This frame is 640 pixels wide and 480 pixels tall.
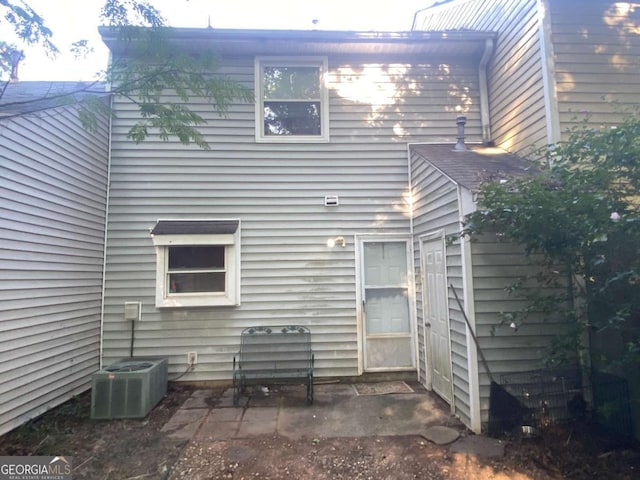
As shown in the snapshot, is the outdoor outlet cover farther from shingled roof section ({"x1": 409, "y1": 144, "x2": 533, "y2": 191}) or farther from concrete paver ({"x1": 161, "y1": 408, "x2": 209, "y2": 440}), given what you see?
shingled roof section ({"x1": 409, "y1": 144, "x2": 533, "y2": 191})

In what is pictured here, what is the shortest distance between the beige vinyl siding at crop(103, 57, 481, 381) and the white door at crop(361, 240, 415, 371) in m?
0.22

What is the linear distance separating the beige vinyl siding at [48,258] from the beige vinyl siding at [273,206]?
0.32 metres

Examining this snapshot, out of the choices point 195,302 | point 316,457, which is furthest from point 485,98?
point 316,457

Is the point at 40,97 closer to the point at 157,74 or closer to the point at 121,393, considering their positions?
the point at 157,74

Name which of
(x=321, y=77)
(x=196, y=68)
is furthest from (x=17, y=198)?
(x=321, y=77)

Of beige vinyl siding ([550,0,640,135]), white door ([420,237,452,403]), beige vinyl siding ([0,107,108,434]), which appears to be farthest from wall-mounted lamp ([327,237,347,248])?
beige vinyl siding ([0,107,108,434])

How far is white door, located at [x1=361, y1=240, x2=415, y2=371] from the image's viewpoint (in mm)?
5309

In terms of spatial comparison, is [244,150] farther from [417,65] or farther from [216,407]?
[216,407]

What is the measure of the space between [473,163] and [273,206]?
9.27 feet

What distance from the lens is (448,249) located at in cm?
407

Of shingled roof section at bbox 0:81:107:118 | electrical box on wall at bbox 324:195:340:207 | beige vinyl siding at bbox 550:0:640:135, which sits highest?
beige vinyl siding at bbox 550:0:640:135

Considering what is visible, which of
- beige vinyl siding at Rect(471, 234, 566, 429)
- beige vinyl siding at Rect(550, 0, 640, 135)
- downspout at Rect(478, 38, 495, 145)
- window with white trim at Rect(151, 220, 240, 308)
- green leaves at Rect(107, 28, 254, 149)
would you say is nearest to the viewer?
green leaves at Rect(107, 28, 254, 149)

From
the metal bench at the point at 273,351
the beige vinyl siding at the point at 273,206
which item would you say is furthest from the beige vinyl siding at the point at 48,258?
the metal bench at the point at 273,351

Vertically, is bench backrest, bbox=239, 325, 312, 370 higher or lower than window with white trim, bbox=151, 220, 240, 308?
lower
